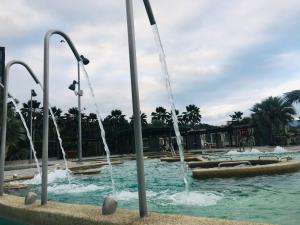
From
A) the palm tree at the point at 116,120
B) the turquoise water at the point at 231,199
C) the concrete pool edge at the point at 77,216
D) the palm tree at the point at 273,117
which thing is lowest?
the turquoise water at the point at 231,199

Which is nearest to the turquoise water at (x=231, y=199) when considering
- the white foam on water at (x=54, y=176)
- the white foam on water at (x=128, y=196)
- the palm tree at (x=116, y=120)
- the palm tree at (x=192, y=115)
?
the white foam on water at (x=128, y=196)

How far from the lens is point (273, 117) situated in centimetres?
5200

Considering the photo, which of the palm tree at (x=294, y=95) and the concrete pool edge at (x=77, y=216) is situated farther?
the palm tree at (x=294, y=95)

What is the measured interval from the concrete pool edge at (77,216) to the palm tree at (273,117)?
4891 cm

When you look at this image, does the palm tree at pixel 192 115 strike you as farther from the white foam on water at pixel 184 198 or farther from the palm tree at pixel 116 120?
the white foam on water at pixel 184 198

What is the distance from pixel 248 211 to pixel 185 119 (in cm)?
8281

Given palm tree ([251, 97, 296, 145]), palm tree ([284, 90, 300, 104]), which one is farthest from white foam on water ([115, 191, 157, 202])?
palm tree ([284, 90, 300, 104])

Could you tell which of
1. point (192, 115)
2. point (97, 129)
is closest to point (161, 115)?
point (192, 115)

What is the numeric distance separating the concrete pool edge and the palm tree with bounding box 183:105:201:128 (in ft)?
275

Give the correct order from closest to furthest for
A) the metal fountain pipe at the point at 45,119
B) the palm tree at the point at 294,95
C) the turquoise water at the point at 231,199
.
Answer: the metal fountain pipe at the point at 45,119 < the turquoise water at the point at 231,199 < the palm tree at the point at 294,95

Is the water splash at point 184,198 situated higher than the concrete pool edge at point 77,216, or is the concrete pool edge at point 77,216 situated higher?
the concrete pool edge at point 77,216

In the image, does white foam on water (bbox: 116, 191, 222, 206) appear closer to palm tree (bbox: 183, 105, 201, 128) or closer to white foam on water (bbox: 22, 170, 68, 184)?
white foam on water (bbox: 22, 170, 68, 184)

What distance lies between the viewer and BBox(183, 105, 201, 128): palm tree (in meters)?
89.8

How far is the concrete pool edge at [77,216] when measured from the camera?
4.31 m
